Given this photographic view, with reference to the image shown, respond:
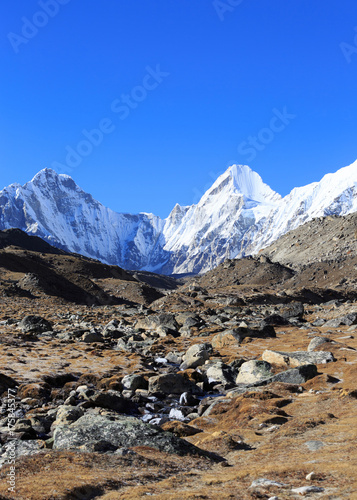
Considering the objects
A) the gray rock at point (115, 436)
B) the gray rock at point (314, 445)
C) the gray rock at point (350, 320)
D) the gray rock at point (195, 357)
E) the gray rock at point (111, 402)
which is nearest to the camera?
the gray rock at point (314, 445)

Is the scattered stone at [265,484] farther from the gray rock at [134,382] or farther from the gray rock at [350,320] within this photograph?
the gray rock at [350,320]

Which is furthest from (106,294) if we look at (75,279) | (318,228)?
(318,228)

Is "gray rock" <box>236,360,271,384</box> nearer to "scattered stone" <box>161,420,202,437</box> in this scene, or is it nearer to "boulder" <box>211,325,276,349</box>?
"scattered stone" <box>161,420,202,437</box>

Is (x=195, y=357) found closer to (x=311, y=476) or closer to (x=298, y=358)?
(x=298, y=358)

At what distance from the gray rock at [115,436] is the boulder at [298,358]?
1097cm

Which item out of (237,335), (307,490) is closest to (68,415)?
(307,490)

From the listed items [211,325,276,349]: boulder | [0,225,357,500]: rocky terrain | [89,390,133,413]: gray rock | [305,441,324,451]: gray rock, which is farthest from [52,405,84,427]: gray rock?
[211,325,276,349]: boulder

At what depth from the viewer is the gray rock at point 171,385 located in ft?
61.8

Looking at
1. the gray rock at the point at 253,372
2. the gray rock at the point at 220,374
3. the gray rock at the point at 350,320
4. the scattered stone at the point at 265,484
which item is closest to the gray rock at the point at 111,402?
the gray rock at the point at 220,374

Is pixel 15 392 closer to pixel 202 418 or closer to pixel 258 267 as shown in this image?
pixel 202 418

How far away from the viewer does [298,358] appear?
70.5 ft

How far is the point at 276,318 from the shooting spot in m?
38.2

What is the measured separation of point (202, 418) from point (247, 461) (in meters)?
4.68

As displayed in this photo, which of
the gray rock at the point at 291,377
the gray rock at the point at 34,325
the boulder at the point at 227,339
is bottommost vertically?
the gray rock at the point at 291,377
